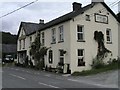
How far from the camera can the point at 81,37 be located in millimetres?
28953

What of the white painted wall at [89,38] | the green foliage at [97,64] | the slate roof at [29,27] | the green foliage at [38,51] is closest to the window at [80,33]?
the white painted wall at [89,38]

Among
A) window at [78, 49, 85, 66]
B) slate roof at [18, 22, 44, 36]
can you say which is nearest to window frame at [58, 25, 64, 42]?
window at [78, 49, 85, 66]

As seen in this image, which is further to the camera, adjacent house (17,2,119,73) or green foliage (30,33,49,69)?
green foliage (30,33,49,69)

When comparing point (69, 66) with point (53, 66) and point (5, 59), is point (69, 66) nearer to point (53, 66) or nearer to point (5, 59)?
point (53, 66)

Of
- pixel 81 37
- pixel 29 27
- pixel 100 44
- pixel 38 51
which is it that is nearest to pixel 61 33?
pixel 81 37

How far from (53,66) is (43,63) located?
311 cm

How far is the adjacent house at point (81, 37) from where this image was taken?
91.2ft

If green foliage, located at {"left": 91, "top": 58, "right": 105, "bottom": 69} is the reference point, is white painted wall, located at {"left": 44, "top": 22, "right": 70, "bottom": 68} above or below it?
above

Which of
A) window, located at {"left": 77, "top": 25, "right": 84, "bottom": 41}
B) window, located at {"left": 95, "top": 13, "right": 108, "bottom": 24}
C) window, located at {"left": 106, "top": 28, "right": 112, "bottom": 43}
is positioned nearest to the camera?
window, located at {"left": 77, "top": 25, "right": 84, "bottom": 41}

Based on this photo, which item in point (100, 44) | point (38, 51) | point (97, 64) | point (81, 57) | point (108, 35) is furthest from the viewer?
point (38, 51)

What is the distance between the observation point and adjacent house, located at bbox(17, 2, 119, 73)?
2780 cm

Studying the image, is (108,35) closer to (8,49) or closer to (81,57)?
(81,57)

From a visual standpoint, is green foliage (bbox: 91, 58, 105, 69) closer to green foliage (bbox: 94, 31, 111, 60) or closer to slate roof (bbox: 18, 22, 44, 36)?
green foliage (bbox: 94, 31, 111, 60)

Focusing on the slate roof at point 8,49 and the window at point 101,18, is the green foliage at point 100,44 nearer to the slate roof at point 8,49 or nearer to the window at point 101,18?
the window at point 101,18
